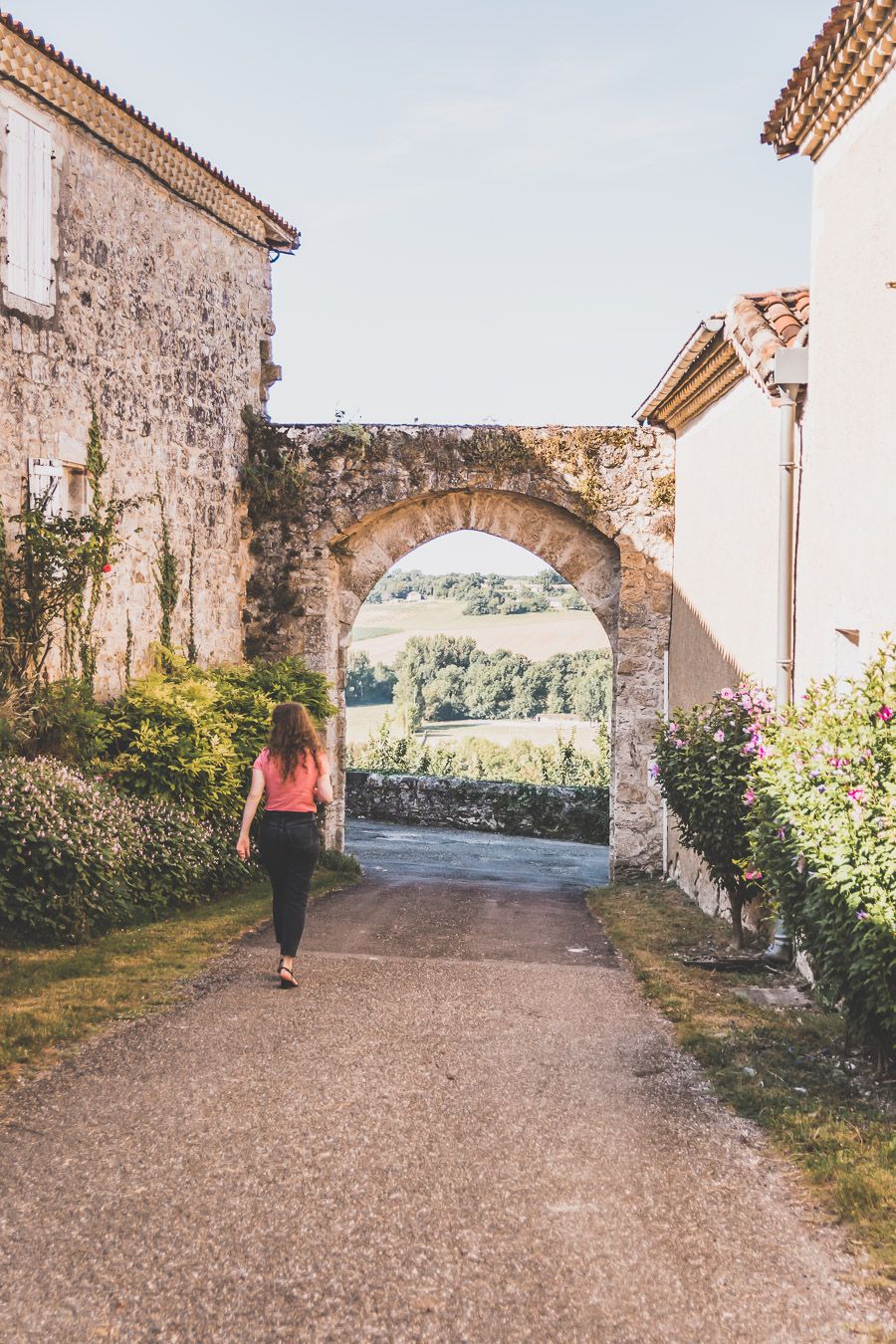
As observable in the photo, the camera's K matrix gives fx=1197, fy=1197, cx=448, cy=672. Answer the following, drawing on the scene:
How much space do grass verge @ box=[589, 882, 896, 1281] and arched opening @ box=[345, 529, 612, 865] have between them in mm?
7588

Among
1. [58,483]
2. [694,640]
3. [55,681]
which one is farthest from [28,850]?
[694,640]

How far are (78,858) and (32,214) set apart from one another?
198 inches

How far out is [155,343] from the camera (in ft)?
36.8

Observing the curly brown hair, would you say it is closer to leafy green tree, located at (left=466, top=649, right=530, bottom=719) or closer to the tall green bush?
the tall green bush

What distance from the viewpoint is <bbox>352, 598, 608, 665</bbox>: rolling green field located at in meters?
62.2

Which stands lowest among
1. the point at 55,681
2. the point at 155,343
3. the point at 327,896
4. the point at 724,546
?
the point at 327,896

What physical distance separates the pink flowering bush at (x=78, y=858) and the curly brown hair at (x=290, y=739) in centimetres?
178

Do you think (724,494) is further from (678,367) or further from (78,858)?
(78,858)

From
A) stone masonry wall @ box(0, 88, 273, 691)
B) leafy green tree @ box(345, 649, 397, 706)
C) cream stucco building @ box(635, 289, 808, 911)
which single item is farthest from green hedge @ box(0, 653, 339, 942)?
leafy green tree @ box(345, 649, 397, 706)

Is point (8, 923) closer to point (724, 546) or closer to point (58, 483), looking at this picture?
point (58, 483)

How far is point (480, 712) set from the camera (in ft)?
190

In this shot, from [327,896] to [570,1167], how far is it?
707 centimetres

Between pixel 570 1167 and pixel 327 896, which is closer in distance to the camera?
pixel 570 1167

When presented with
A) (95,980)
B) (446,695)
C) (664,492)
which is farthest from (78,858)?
(446,695)
